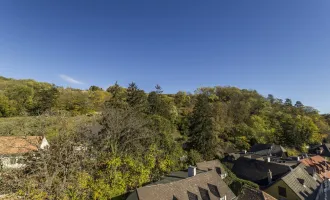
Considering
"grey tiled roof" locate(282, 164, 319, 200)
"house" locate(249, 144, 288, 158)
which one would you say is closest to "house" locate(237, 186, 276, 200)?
"grey tiled roof" locate(282, 164, 319, 200)

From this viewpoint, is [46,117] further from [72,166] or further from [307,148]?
[307,148]

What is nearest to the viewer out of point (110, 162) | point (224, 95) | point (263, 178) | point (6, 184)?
point (6, 184)

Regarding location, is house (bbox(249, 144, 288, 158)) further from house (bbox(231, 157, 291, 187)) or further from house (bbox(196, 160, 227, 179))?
house (bbox(196, 160, 227, 179))

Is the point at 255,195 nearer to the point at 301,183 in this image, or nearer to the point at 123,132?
the point at 301,183

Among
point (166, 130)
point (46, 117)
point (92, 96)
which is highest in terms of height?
point (92, 96)

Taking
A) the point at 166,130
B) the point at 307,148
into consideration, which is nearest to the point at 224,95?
the point at 307,148

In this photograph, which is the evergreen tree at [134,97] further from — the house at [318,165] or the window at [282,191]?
the house at [318,165]

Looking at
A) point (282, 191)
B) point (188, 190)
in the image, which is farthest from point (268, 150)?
point (188, 190)
